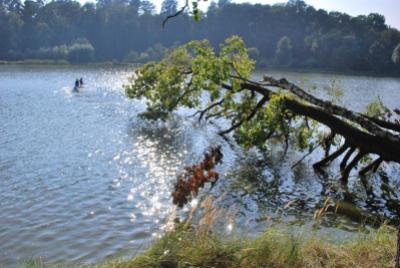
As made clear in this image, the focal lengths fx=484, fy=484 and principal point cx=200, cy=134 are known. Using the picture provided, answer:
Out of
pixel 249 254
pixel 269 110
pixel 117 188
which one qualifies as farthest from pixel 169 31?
pixel 249 254

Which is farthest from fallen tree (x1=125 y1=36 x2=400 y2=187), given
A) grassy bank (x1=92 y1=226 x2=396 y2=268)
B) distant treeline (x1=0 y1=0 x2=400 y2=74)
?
distant treeline (x1=0 y1=0 x2=400 y2=74)

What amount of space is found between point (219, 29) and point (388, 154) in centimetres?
16096

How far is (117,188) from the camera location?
18.9 m

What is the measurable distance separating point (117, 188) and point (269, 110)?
769cm

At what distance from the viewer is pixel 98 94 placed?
57.5 m

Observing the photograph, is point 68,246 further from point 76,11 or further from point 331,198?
point 76,11

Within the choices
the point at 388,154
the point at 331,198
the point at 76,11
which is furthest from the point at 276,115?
the point at 76,11

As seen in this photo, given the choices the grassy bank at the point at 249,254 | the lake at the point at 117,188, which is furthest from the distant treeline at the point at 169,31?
the grassy bank at the point at 249,254

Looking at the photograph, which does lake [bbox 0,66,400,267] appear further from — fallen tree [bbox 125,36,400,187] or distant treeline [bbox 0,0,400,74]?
distant treeline [bbox 0,0,400,74]

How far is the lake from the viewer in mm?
13586

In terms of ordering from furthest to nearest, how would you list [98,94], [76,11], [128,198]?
[76,11] → [98,94] → [128,198]

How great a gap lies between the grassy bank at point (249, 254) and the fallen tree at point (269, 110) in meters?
7.17

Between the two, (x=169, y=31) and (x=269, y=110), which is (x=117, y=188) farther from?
(x=169, y=31)

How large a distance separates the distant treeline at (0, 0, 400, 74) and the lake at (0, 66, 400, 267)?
Result: 99.6 meters
